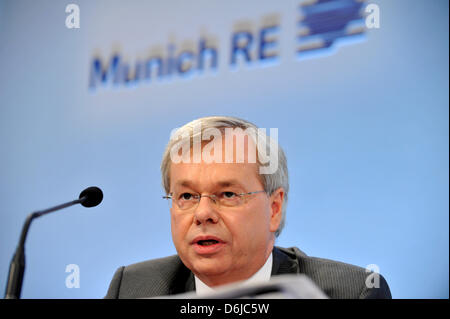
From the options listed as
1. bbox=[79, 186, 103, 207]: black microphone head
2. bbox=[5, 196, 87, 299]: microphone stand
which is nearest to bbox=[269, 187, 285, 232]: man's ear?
bbox=[79, 186, 103, 207]: black microphone head

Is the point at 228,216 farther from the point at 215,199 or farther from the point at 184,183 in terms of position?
the point at 184,183

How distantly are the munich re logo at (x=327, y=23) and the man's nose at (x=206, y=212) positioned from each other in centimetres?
113

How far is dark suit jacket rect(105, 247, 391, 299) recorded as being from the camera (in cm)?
157

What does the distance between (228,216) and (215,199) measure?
2.8 inches

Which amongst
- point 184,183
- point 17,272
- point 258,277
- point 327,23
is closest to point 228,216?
point 184,183

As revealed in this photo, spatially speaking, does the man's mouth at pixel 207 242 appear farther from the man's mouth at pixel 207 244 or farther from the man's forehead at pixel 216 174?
the man's forehead at pixel 216 174

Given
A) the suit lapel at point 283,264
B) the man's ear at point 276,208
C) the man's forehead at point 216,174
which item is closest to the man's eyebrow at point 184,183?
the man's forehead at point 216,174

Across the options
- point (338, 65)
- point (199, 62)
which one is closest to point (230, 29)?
point (199, 62)

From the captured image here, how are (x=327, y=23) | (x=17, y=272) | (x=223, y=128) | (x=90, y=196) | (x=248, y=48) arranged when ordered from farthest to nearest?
(x=248, y=48), (x=327, y=23), (x=223, y=128), (x=90, y=196), (x=17, y=272)

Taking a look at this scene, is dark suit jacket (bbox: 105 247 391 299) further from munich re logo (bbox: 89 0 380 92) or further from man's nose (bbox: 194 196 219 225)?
munich re logo (bbox: 89 0 380 92)

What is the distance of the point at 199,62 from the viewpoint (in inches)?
101

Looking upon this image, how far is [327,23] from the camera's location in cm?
226

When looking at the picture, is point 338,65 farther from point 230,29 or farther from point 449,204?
point 449,204

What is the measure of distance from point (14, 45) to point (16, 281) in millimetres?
2646
